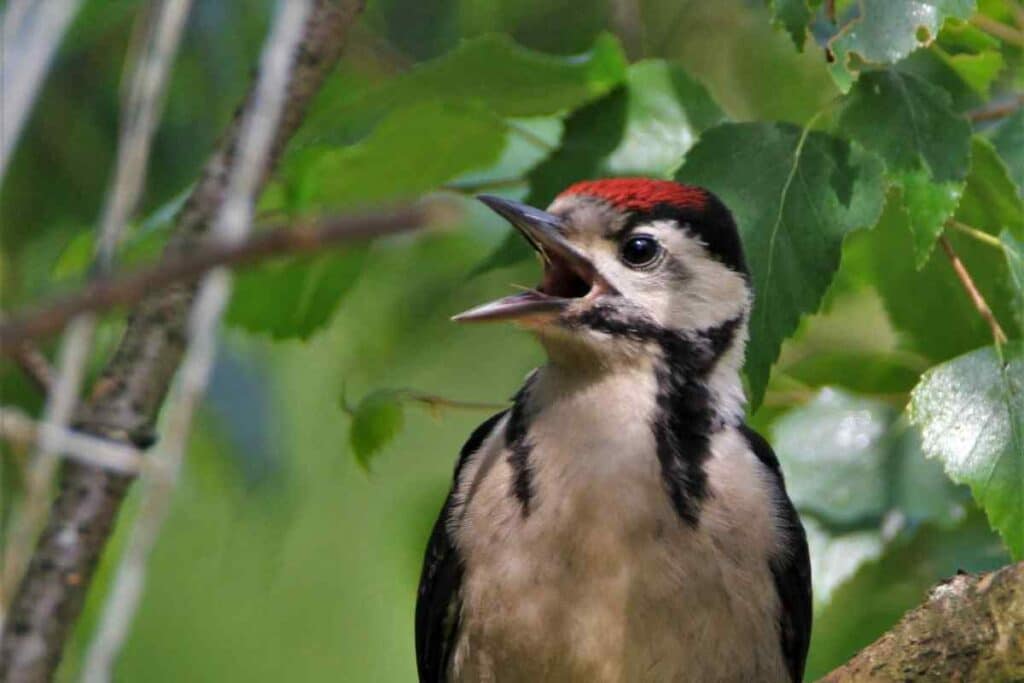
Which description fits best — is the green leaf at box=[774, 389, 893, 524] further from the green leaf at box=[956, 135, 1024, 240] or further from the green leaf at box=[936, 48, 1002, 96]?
the green leaf at box=[936, 48, 1002, 96]

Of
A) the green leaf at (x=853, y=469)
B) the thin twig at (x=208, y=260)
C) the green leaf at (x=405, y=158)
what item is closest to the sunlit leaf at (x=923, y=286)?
the green leaf at (x=853, y=469)

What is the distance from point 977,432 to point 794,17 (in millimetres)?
976

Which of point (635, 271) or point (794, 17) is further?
point (635, 271)

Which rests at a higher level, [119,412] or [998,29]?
[998,29]

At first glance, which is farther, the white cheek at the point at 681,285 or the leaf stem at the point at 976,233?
the leaf stem at the point at 976,233

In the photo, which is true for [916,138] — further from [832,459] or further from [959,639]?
[959,639]

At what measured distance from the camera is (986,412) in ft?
11.6

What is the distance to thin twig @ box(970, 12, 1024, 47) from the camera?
401 centimetres

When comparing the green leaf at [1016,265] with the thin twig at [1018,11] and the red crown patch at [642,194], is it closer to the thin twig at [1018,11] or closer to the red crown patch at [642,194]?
the thin twig at [1018,11]

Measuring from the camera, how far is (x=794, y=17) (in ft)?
11.4

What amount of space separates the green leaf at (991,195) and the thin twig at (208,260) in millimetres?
2693

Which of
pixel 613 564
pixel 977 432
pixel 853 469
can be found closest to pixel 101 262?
pixel 613 564

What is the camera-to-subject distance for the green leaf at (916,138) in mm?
3518

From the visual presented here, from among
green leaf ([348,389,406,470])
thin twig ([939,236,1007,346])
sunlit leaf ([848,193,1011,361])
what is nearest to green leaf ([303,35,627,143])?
green leaf ([348,389,406,470])
